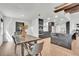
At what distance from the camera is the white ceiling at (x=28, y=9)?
73.0 inches

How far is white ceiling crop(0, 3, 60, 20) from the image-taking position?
1854 mm

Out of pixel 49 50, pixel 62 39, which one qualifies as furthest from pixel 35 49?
pixel 62 39

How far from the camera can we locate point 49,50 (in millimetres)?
1880

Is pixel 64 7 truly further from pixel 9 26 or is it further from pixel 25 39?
Answer: pixel 9 26

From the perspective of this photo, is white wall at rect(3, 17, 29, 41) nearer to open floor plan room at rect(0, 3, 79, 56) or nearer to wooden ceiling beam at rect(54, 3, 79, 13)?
open floor plan room at rect(0, 3, 79, 56)

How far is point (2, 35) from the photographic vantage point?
1.87 metres

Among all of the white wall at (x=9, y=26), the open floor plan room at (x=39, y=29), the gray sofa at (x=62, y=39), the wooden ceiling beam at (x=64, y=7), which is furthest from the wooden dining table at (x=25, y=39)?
the wooden ceiling beam at (x=64, y=7)

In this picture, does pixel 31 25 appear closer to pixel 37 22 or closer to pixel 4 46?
pixel 37 22

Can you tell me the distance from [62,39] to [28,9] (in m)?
0.68

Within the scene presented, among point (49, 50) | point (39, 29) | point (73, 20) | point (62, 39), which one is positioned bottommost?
point (49, 50)

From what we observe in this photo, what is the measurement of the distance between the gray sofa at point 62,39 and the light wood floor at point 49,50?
0.05 meters

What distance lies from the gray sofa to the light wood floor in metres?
0.05

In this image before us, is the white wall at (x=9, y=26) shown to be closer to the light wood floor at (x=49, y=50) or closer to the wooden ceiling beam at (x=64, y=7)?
the light wood floor at (x=49, y=50)

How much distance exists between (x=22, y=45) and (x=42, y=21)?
1.54 ft
